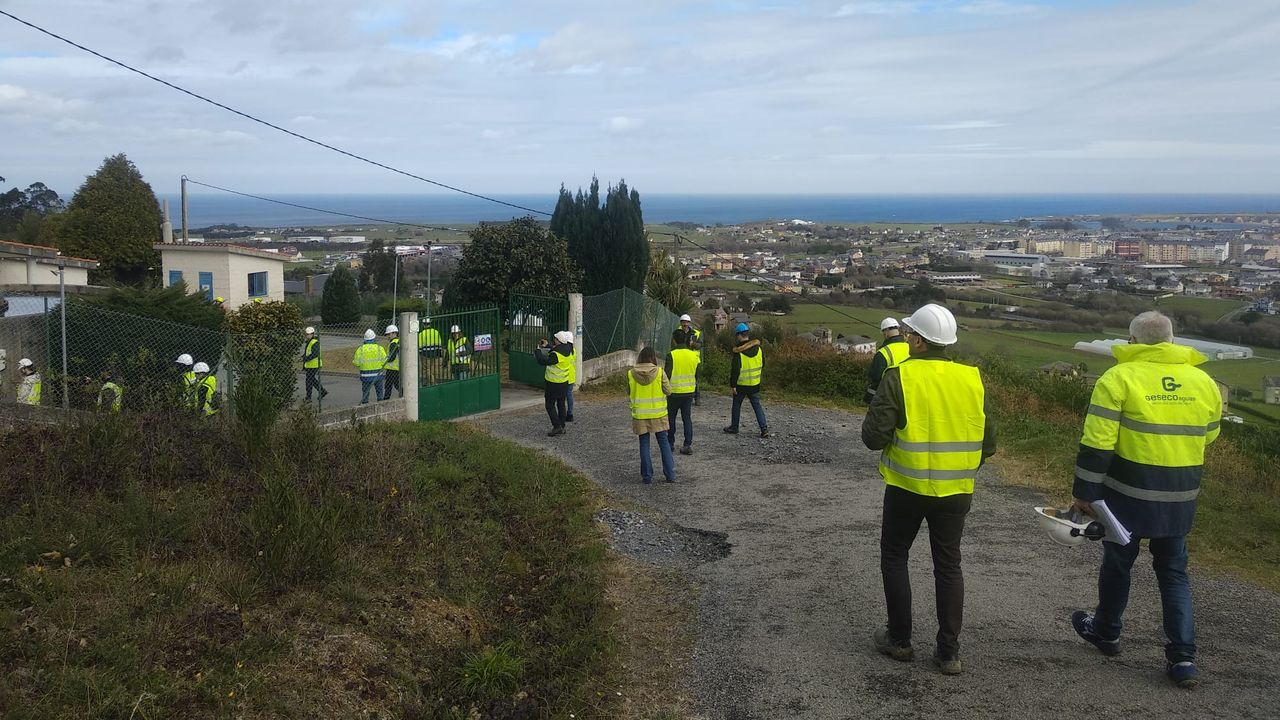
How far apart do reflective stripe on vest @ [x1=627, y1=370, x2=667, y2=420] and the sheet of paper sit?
5280 millimetres

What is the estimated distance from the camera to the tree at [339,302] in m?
33.5

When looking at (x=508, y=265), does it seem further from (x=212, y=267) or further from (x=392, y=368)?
(x=212, y=267)

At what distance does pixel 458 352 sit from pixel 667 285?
562 inches

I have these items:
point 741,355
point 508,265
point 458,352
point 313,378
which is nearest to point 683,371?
point 741,355

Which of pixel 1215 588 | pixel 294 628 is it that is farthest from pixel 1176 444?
pixel 294 628

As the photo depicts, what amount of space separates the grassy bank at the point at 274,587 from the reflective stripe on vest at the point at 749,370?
457 cm

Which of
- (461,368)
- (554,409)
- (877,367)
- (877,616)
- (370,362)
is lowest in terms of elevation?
(877,616)

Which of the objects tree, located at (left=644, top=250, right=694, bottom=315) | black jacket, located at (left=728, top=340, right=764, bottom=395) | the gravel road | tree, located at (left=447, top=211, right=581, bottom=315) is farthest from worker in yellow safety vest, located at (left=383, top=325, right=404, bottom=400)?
tree, located at (left=644, top=250, right=694, bottom=315)

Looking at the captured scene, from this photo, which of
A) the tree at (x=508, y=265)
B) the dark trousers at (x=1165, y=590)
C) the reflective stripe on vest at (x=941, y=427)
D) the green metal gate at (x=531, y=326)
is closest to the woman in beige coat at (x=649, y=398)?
the reflective stripe on vest at (x=941, y=427)

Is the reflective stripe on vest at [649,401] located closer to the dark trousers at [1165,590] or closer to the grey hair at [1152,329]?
the dark trousers at [1165,590]

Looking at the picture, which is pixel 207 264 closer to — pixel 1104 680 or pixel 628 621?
pixel 628 621

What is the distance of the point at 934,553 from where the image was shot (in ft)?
16.0

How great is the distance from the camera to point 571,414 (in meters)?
13.5

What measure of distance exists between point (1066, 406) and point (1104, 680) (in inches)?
429
